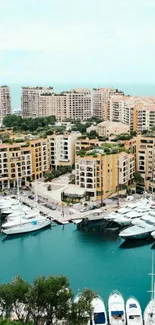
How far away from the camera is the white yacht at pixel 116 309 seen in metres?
16.3

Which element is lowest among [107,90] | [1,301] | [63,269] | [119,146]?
[63,269]

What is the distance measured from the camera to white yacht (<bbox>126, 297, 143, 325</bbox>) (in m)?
16.2

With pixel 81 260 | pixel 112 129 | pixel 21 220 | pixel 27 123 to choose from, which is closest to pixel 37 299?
pixel 81 260

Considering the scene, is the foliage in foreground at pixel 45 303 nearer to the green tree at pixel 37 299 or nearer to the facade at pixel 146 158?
the green tree at pixel 37 299

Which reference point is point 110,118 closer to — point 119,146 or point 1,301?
point 119,146

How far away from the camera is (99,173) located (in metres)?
31.2

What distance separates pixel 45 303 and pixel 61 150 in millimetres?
24402

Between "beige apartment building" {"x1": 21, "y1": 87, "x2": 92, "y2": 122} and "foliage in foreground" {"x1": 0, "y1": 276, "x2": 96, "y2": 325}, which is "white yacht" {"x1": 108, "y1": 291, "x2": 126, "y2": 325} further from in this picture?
"beige apartment building" {"x1": 21, "y1": 87, "x2": 92, "y2": 122}

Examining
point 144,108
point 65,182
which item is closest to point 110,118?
point 144,108

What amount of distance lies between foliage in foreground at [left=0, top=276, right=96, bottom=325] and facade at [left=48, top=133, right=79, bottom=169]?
23.7 m

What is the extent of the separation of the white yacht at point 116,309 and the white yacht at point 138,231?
21.9ft

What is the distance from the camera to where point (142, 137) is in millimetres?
35375

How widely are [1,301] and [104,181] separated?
17.8 m

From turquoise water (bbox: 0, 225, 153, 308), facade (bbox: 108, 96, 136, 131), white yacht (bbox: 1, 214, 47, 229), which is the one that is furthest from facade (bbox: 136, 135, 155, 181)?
facade (bbox: 108, 96, 136, 131)
